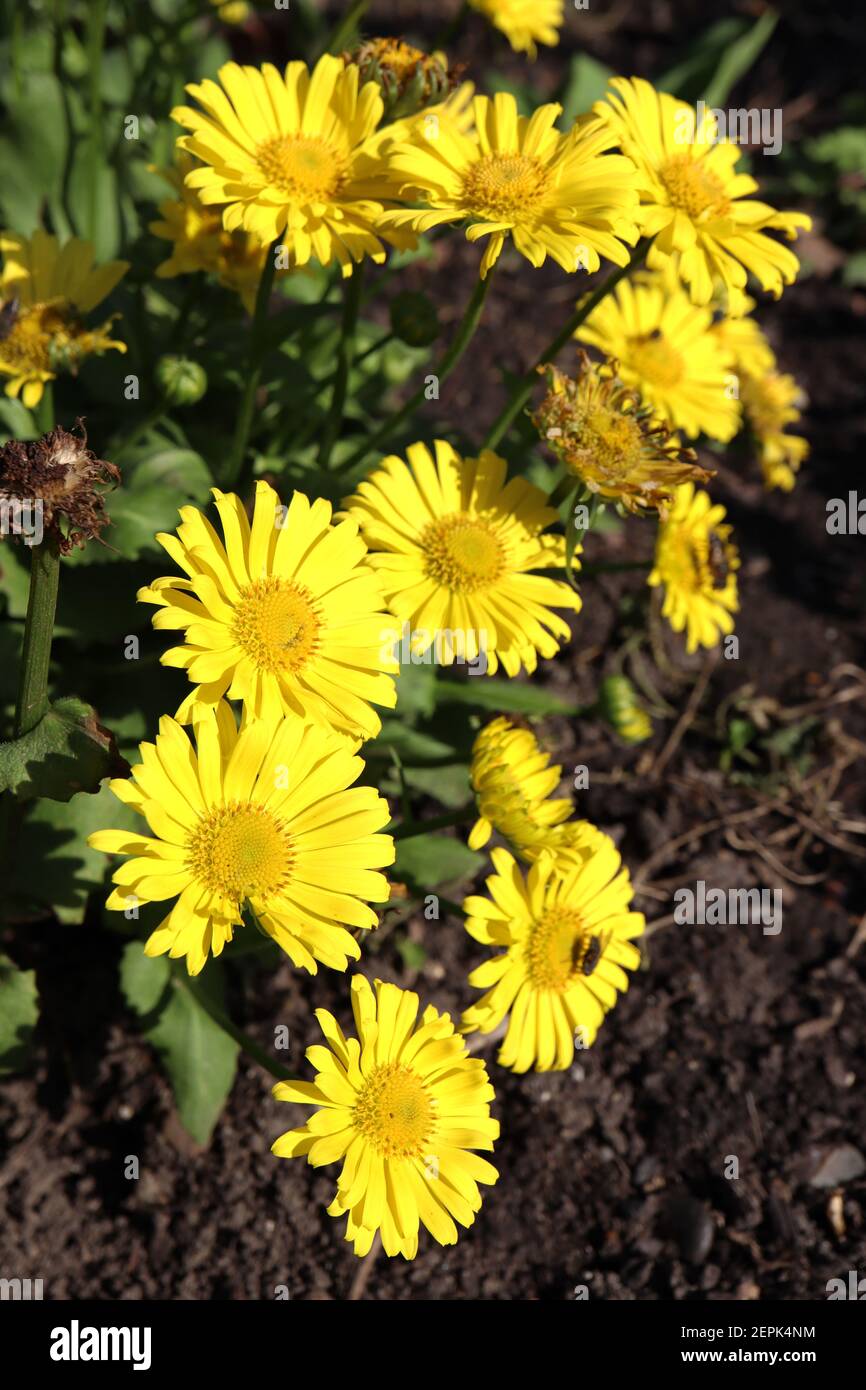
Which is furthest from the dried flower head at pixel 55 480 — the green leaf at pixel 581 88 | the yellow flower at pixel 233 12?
the green leaf at pixel 581 88

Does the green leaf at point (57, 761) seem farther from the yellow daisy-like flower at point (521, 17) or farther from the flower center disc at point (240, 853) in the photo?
the yellow daisy-like flower at point (521, 17)

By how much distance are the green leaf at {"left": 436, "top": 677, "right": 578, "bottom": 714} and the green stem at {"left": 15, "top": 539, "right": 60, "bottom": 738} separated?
1286 millimetres

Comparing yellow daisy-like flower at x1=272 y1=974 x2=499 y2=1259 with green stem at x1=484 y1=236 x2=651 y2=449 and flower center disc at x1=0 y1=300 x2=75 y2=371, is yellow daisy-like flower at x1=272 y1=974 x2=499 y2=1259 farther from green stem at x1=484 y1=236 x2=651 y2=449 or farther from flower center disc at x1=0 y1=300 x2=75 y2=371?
flower center disc at x1=0 y1=300 x2=75 y2=371

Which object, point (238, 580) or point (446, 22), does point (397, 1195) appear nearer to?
point (238, 580)

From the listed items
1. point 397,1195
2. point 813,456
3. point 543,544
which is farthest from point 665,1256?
point 813,456

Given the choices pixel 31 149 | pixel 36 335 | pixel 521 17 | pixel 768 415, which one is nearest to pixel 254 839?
pixel 36 335

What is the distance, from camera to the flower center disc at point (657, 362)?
144 inches

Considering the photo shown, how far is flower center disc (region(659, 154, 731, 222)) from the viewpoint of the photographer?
2.82 m

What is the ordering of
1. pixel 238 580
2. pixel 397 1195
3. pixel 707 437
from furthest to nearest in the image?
pixel 707 437 → pixel 238 580 → pixel 397 1195

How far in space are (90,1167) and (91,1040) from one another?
329 millimetres

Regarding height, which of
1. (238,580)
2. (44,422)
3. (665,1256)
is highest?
(44,422)

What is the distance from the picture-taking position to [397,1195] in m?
2.40

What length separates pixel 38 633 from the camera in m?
A: 2.39

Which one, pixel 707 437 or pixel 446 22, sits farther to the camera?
pixel 446 22
